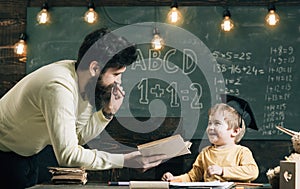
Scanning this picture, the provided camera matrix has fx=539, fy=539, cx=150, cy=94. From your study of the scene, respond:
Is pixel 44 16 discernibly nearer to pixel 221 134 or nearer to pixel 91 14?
pixel 91 14

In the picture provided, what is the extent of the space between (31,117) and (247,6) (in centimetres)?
240

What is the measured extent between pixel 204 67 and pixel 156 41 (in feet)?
1.40

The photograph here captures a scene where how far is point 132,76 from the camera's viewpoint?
4.24 m

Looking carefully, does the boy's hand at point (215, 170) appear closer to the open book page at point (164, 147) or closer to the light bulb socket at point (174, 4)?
the open book page at point (164, 147)

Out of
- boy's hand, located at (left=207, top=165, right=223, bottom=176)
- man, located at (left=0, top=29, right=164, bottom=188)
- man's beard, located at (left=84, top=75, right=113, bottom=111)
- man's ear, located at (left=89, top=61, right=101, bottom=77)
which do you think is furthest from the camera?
man's beard, located at (left=84, top=75, right=113, bottom=111)

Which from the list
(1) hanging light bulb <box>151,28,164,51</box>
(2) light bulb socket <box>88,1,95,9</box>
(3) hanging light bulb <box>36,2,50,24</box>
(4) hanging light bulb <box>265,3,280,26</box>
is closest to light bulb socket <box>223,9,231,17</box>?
(4) hanging light bulb <box>265,3,280,26</box>

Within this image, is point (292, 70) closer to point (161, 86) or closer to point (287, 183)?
point (161, 86)

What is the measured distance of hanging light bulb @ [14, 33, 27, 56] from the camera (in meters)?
4.21

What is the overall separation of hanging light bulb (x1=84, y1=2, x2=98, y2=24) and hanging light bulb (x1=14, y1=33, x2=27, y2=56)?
52 cm

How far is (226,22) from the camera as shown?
4.13m

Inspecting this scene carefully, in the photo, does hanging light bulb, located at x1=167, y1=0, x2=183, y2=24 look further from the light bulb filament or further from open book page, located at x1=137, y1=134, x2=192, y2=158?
open book page, located at x1=137, y1=134, x2=192, y2=158

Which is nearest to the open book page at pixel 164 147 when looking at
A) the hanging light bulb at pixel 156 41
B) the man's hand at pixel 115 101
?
the man's hand at pixel 115 101

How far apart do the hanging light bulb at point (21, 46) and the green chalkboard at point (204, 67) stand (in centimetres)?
7

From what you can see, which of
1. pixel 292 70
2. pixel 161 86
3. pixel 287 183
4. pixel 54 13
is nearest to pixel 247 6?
pixel 292 70
